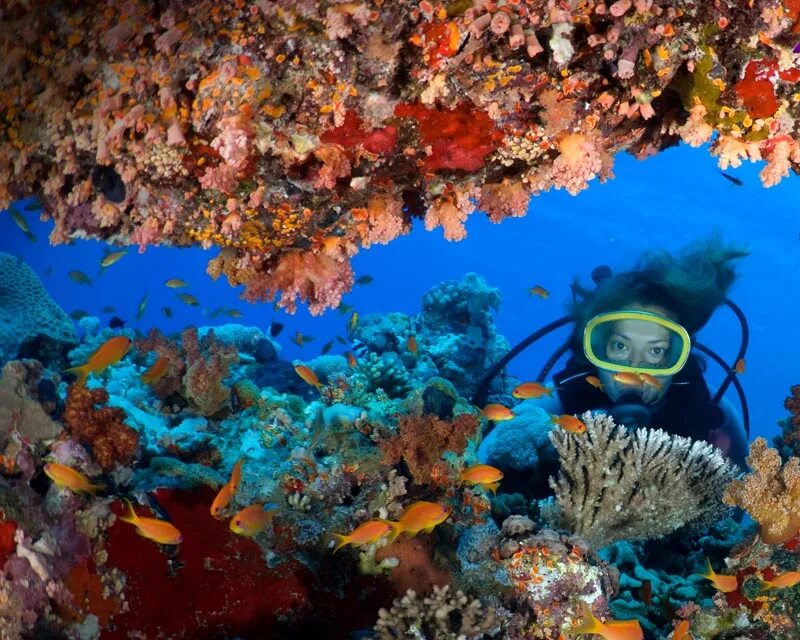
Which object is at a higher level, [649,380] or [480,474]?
[649,380]

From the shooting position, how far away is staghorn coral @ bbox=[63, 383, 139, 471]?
4.20 metres

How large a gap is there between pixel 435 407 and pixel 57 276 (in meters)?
132

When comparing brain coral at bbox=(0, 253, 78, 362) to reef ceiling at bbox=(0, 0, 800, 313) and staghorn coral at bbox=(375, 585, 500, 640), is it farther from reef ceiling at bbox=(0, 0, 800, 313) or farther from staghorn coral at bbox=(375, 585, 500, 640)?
staghorn coral at bbox=(375, 585, 500, 640)

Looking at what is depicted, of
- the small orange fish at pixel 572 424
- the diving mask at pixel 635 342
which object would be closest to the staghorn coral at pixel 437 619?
the small orange fish at pixel 572 424

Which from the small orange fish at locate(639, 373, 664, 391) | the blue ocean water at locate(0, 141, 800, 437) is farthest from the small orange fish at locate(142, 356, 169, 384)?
the small orange fish at locate(639, 373, 664, 391)

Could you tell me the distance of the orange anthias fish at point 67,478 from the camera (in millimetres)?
3568

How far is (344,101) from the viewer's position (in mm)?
2393

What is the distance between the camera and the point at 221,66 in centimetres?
227

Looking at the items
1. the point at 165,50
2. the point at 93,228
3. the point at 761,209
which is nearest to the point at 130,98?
the point at 165,50

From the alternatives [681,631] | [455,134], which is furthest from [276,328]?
[455,134]

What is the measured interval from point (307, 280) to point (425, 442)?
2000 mm

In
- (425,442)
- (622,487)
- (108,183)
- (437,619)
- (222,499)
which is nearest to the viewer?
(108,183)

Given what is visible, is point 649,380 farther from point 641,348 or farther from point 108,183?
point 108,183

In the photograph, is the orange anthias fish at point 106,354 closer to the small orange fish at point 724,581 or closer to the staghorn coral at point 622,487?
the staghorn coral at point 622,487
